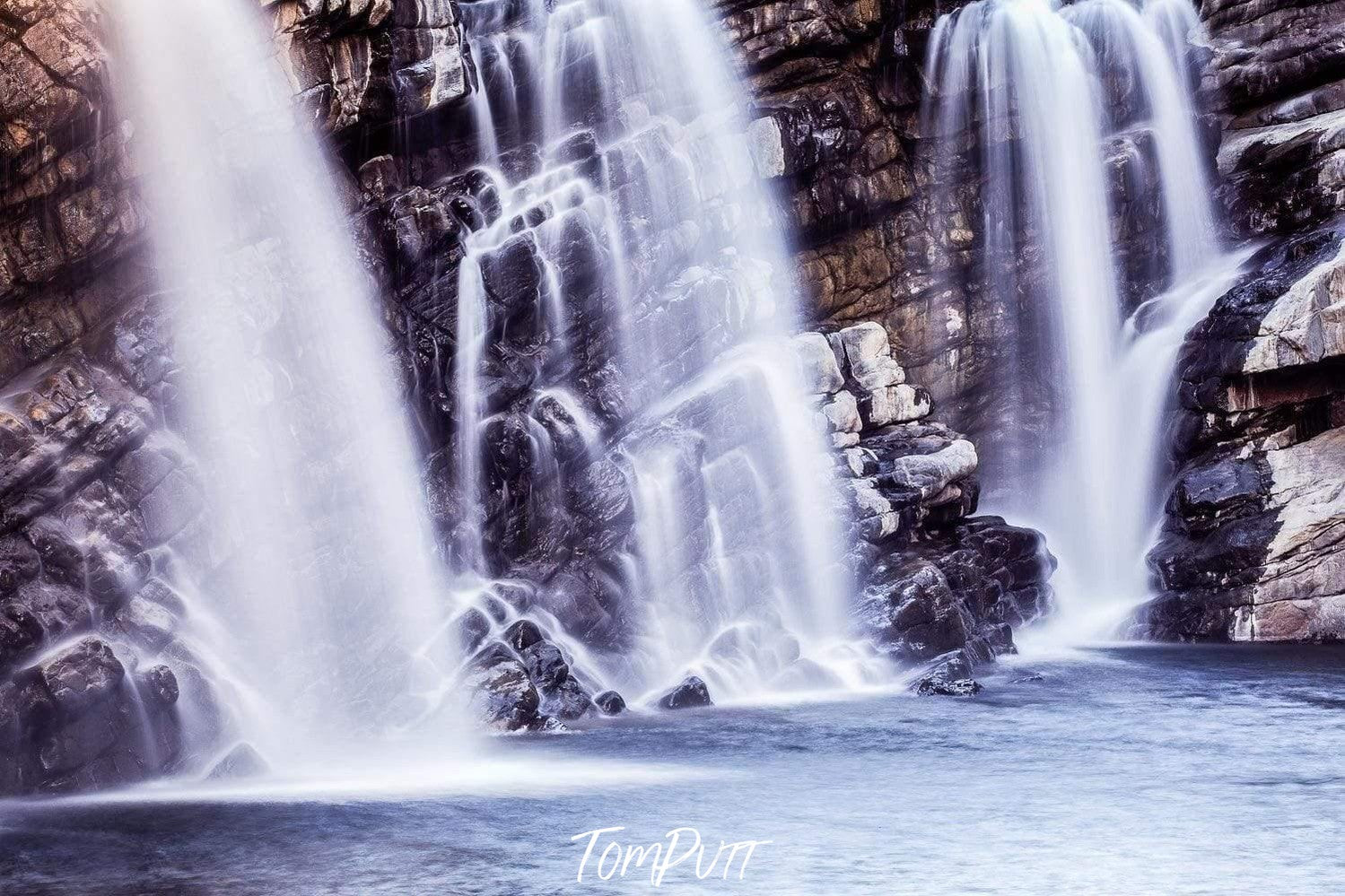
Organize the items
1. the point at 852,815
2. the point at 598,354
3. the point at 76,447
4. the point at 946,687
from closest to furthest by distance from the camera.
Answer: the point at 852,815
the point at 76,447
the point at 946,687
the point at 598,354

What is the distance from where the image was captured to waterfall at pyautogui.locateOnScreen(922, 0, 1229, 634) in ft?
130

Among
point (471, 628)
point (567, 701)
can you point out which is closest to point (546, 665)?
point (567, 701)

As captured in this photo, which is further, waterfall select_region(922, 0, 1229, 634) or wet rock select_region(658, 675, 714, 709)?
waterfall select_region(922, 0, 1229, 634)

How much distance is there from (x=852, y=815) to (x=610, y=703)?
367 inches

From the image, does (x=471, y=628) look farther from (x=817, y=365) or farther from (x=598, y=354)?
(x=817, y=365)

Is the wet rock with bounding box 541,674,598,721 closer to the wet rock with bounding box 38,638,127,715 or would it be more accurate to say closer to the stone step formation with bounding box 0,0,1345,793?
the stone step formation with bounding box 0,0,1345,793

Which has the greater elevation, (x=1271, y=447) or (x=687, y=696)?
(x=1271, y=447)

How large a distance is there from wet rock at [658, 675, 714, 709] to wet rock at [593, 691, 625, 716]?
2.75 feet

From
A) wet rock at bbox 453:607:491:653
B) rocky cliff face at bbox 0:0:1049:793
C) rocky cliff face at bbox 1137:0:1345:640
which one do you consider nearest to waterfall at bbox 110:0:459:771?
wet rock at bbox 453:607:491:653

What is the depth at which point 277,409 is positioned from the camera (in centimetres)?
2941

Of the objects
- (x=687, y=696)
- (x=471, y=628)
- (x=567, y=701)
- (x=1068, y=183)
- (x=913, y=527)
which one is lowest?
(x=687, y=696)

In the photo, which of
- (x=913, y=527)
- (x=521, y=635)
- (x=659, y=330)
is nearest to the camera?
(x=521, y=635)

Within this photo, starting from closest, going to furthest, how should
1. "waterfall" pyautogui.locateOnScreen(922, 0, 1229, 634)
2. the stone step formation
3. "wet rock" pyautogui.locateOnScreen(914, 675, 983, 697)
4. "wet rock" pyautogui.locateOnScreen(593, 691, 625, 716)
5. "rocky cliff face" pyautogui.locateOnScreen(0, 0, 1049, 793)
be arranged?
"rocky cliff face" pyautogui.locateOnScreen(0, 0, 1049, 793)
the stone step formation
"wet rock" pyautogui.locateOnScreen(593, 691, 625, 716)
"wet rock" pyautogui.locateOnScreen(914, 675, 983, 697)
"waterfall" pyautogui.locateOnScreen(922, 0, 1229, 634)

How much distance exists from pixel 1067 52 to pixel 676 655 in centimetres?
2044
